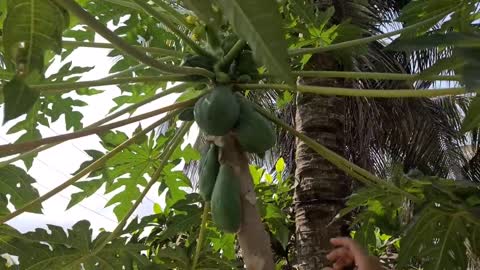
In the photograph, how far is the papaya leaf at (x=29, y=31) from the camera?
91 cm

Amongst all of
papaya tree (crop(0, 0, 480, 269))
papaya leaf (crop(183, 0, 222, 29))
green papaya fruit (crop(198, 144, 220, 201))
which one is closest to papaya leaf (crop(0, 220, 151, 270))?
papaya tree (crop(0, 0, 480, 269))

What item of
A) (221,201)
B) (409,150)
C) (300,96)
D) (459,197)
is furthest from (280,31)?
(409,150)

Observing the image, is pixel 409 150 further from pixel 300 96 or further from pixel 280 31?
pixel 280 31

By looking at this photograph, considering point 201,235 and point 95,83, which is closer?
point 95,83

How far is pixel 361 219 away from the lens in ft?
5.53

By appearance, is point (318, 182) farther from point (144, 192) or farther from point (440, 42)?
point (440, 42)

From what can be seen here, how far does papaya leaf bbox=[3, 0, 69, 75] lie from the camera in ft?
2.98

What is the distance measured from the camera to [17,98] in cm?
90

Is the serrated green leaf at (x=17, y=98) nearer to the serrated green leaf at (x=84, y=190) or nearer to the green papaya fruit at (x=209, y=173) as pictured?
the green papaya fruit at (x=209, y=173)

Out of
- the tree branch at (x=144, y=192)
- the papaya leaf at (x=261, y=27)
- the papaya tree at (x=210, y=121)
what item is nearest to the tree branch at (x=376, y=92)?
the papaya tree at (x=210, y=121)

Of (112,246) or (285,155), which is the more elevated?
(285,155)

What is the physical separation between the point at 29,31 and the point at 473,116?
2.59 feet

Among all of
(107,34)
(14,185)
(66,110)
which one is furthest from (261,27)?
(66,110)

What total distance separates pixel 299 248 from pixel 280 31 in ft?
3.43
